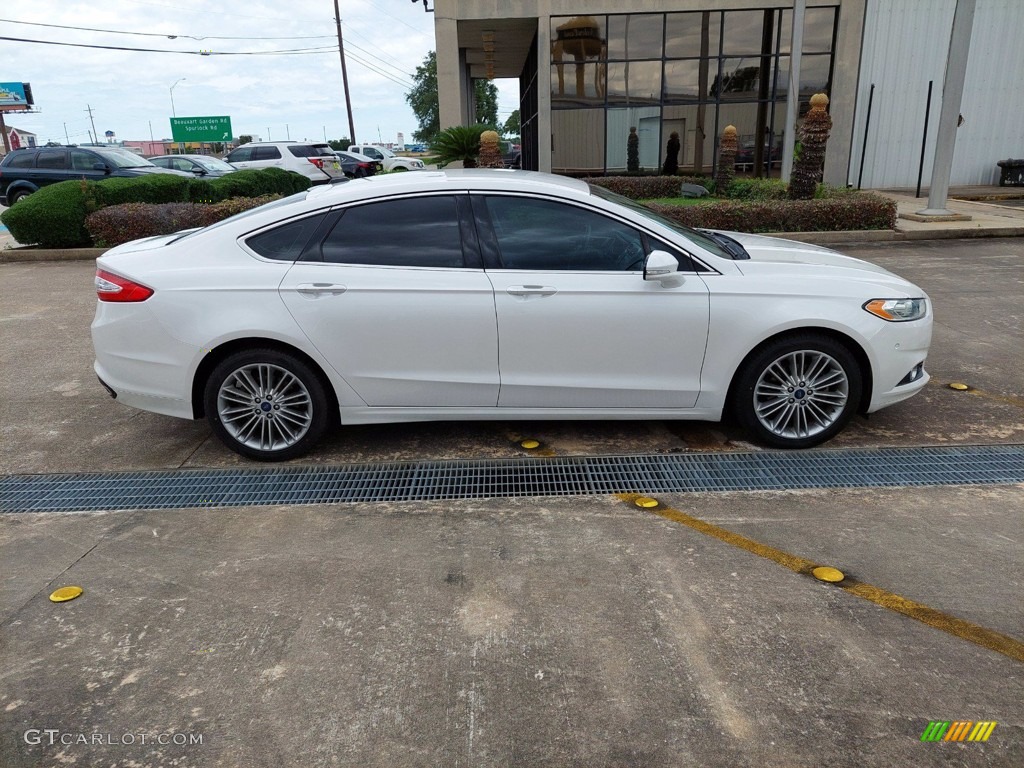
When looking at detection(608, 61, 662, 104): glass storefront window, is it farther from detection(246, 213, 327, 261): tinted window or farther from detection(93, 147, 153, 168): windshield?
detection(246, 213, 327, 261): tinted window

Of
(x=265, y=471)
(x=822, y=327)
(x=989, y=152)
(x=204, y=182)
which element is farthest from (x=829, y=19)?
(x=265, y=471)

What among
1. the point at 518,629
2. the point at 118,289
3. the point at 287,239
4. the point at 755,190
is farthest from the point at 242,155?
the point at 518,629

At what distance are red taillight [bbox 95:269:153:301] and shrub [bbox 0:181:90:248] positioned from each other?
9897mm

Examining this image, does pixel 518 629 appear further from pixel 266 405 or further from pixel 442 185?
pixel 442 185

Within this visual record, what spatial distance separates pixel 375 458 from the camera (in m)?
4.66

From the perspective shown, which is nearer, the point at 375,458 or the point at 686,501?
the point at 686,501

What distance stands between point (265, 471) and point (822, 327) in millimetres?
3308

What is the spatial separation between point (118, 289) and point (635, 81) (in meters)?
19.2

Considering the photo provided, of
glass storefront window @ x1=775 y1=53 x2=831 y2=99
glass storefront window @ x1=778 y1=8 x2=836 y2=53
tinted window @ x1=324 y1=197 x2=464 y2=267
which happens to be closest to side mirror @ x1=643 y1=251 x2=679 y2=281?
tinted window @ x1=324 y1=197 x2=464 y2=267

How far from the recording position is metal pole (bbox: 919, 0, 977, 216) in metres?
12.7

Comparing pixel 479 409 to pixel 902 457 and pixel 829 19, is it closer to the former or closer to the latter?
pixel 902 457

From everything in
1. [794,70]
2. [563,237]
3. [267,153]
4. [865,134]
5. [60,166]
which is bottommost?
[563,237]

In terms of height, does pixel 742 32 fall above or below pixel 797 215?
above

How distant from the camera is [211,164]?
25.0 metres
